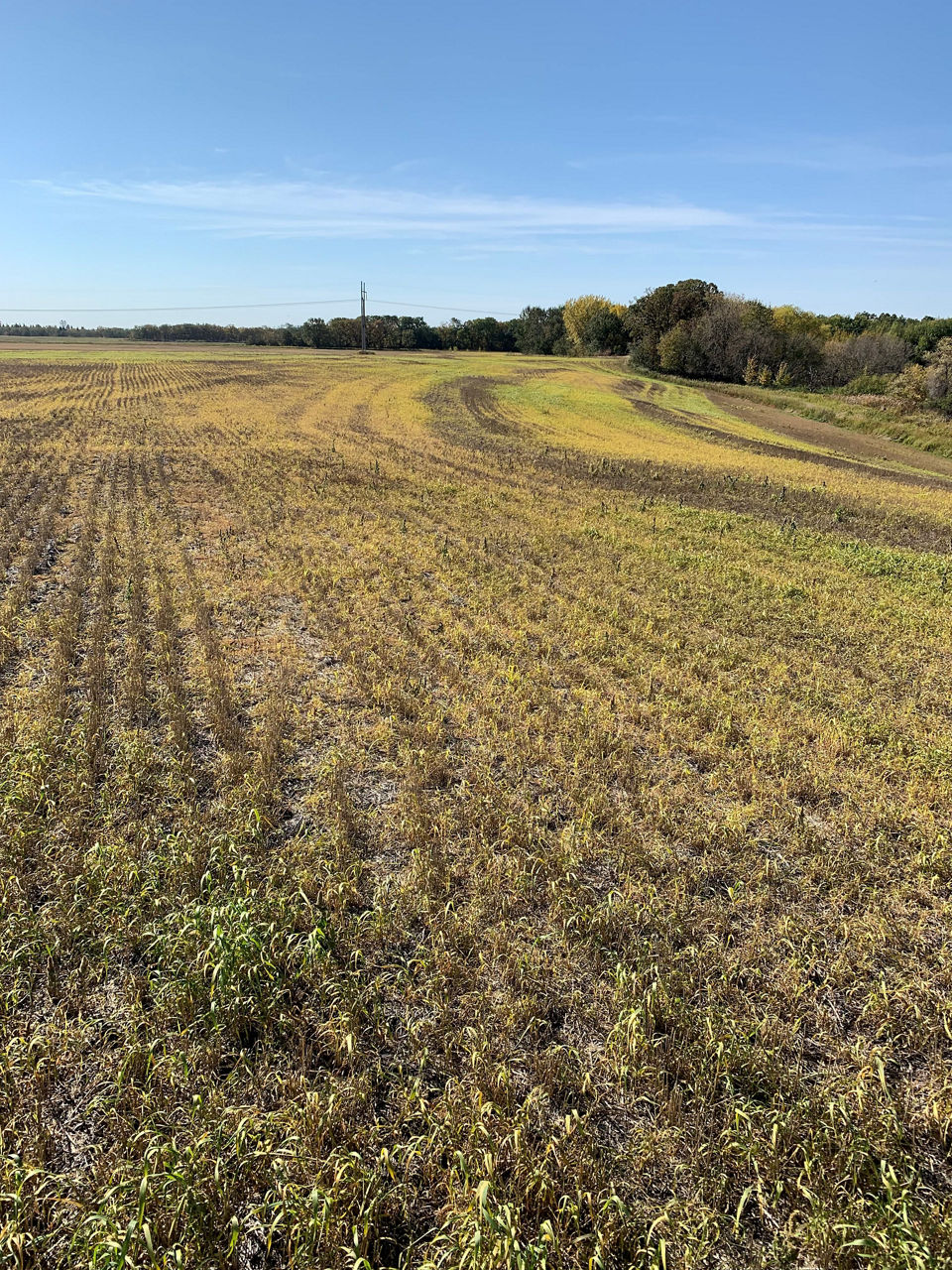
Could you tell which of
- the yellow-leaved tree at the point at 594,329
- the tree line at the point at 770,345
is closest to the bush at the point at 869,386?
the tree line at the point at 770,345

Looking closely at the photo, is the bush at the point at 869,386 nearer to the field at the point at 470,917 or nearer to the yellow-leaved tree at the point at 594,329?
the yellow-leaved tree at the point at 594,329

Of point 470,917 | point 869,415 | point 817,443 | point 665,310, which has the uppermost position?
point 665,310

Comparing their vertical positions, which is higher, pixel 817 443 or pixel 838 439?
pixel 838 439

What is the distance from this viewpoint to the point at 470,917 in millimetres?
4844

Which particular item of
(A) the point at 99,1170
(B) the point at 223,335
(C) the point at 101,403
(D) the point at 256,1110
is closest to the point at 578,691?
(D) the point at 256,1110

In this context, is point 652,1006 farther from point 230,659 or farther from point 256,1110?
point 230,659

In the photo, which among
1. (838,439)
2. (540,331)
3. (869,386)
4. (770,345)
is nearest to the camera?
(838,439)

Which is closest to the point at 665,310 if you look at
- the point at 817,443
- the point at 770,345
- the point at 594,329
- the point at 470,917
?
the point at 770,345

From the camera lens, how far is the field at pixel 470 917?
316 cm

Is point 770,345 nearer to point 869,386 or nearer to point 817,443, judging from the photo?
point 869,386

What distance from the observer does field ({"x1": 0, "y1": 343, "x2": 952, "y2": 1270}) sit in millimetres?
3156

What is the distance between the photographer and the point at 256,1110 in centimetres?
353

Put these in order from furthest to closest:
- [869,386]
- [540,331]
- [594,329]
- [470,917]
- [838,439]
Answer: [540,331] < [594,329] < [869,386] < [838,439] < [470,917]

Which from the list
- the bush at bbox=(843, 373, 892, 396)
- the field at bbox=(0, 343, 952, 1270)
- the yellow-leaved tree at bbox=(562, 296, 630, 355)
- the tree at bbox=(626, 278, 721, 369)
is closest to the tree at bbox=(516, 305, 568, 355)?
the yellow-leaved tree at bbox=(562, 296, 630, 355)
